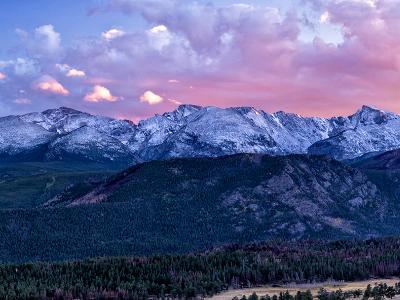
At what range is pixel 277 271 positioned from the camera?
18050 cm

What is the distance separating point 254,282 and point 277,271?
→ 9.45m

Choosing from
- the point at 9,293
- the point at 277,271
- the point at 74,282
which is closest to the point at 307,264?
the point at 277,271

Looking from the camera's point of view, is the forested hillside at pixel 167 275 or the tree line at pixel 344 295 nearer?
the tree line at pixel 344 295

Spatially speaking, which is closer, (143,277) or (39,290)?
(39,290)

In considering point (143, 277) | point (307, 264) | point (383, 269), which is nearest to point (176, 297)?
point (143, 277)

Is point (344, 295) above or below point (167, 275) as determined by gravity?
below

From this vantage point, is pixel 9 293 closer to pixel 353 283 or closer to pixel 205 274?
pixel 205 274

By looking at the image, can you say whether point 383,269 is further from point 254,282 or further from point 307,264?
point 254,282

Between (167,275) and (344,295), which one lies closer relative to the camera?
(344,295)

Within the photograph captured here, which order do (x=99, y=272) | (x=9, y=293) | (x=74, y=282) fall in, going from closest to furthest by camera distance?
(x=9, y=293), (x=74, y=282), (x=99, y=272)

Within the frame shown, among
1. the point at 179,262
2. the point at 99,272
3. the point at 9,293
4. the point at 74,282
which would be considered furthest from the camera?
the point at 179,262

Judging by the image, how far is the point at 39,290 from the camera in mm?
152125

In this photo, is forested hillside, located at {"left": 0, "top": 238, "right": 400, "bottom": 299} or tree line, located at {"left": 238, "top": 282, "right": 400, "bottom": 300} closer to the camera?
tree line, located at {"left": 238, "top": 282, "right": 400, "bottom": 300}

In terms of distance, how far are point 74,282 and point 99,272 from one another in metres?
14.2
